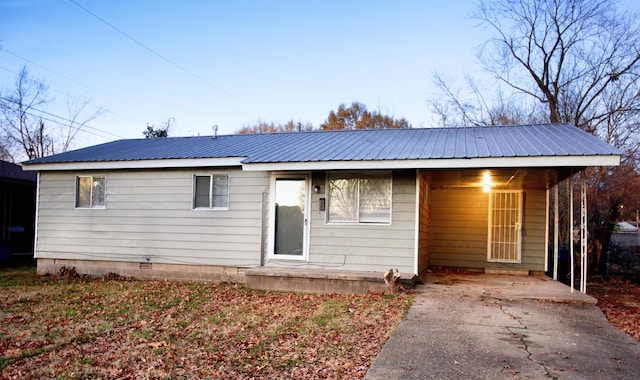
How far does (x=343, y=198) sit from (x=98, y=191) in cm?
639

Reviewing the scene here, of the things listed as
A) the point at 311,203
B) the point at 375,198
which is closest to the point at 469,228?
the point at 375,198

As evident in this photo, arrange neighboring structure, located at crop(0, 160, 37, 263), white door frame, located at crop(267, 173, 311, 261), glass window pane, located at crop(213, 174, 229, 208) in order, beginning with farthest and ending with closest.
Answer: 1. neighboring structure, located at crop(0, 160, 37, 263)
2. glass window pane, located at crop(213, 174, 229, 208)
3. white door frame, located at crop(267, 173, 311, 261)

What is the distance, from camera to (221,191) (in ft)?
35.6

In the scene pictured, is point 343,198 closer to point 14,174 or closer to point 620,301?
point 620,301

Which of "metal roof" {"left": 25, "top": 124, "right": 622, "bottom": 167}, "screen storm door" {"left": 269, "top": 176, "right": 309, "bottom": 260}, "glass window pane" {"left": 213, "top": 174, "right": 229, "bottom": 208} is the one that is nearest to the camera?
"metal roof" {"left": 25, "top": 124, "right": 622, "bottom": 167}

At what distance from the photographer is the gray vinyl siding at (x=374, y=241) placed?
9.24 meters

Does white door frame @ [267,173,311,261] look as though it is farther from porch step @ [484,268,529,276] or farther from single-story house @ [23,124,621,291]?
porch step @ [484,268,529,276]

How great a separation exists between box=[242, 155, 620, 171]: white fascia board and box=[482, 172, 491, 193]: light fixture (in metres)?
1.63

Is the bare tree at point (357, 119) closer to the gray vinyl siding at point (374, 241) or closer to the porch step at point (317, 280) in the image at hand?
the gray vinyl siding at point (374, 241)

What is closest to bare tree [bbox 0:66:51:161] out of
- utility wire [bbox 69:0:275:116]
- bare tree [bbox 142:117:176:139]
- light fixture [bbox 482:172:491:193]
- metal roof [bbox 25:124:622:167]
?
bare tree [bbox 142:117:176:139]

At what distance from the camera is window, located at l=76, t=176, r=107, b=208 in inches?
468

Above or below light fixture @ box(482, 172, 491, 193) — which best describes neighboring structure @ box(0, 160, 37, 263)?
below

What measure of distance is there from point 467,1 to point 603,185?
898 cm

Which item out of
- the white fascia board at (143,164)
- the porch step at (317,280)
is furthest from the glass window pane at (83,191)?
the porch step at (317,280)
